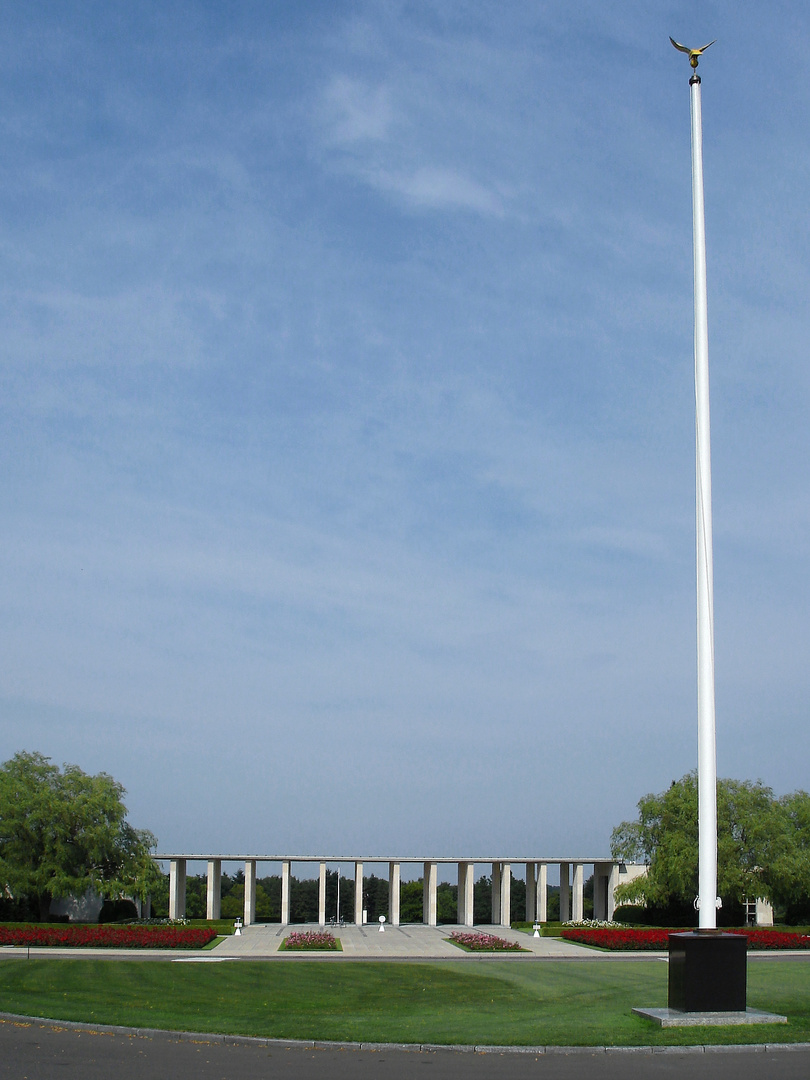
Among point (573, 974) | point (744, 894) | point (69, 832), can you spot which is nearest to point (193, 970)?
point (573, 974)

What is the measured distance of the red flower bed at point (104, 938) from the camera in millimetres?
32688

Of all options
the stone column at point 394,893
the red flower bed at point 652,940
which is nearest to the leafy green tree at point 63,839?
the stone column at point 394,893

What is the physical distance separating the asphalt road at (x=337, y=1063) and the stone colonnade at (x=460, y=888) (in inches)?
1531

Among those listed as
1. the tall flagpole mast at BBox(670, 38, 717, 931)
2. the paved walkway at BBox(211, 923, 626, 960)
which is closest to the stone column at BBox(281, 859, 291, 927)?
the paved walkway at BBox(211, 923, 626, 960)

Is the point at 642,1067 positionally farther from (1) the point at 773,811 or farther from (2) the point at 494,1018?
(1) the point at 773,811

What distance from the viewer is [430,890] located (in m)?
52.9

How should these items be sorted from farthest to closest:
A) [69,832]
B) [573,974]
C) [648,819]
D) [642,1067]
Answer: [648,819] < [69,832] < [573,974] < [642,1067]

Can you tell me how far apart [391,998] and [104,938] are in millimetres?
17911

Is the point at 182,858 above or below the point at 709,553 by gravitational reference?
below

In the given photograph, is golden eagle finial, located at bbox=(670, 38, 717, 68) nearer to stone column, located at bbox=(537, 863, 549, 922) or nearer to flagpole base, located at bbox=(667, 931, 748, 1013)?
flagpole base, located at bbox=(667, 931, 748, 1013)

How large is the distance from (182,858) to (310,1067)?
41.9 m

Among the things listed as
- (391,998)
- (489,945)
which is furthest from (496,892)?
(391,998)

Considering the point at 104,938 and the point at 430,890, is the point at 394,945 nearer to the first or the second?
the point at 104,938

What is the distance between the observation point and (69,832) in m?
41.5
